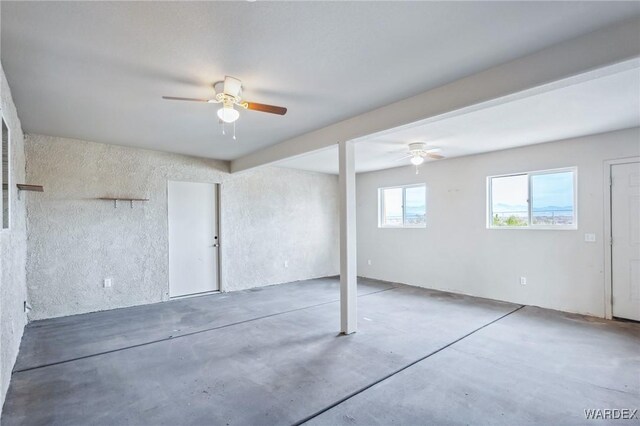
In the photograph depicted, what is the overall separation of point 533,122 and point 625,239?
200 centimetres

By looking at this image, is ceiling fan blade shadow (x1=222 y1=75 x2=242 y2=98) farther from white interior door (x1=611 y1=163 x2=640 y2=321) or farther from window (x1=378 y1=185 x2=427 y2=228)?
white interior door (x1=611 y1=163 x2=640 y2=321)

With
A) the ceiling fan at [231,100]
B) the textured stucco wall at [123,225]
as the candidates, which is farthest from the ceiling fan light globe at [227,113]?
the textured stucco wall at [123,225]

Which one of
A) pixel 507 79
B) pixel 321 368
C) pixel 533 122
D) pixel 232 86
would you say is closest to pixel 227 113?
pixel 232 86

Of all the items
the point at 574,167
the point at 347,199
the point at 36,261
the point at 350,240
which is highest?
the point at 574,167

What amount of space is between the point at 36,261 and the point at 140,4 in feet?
13.4

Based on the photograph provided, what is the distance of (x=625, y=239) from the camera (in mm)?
4074

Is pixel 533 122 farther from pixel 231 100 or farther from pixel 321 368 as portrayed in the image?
pixel 321 368

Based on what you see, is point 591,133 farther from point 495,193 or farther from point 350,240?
point 350,240

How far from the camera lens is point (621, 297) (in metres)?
4.10

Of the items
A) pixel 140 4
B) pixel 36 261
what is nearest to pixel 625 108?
pixel 140 4

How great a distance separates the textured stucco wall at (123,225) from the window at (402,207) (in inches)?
80.8

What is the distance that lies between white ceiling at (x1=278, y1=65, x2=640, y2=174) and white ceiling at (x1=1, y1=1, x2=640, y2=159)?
0.77 m

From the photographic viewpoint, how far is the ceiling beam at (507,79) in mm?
1949

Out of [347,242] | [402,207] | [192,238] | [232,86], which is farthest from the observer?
[402,207]
